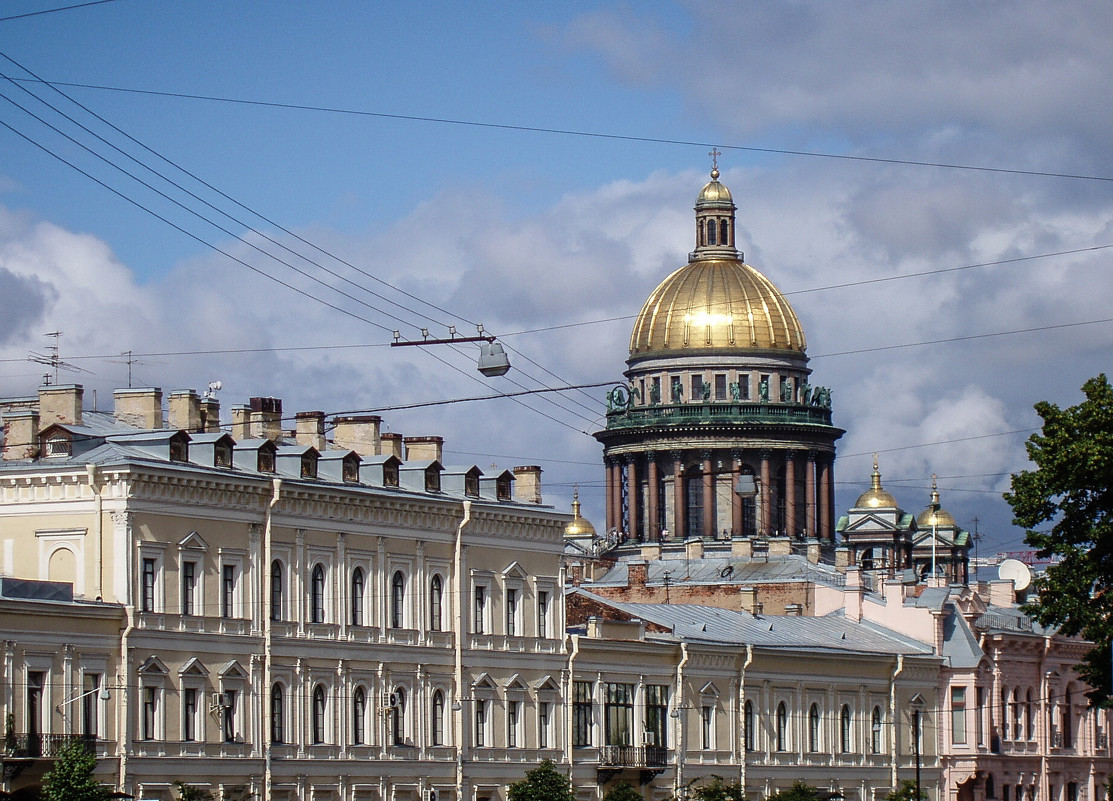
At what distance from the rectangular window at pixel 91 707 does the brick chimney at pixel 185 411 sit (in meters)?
8.38

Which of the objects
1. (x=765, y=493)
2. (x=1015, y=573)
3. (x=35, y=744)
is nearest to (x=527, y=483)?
(x=35, y=744)

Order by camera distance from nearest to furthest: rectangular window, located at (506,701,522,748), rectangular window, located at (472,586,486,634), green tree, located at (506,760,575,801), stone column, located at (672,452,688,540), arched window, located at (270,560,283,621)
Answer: arched window, located at (270,560,283,621)
green tree, located at (506,760,575,801)
rectangular window, located at (472,586,486,634)
rectangular window, located at (506,701,522,748)
stone column, located at (672,452,688,540)

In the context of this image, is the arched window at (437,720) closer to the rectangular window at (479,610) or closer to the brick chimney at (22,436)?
the rectangular window at (479,610)

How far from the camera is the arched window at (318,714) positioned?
54.7m

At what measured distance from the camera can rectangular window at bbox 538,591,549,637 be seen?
61875 millimetres

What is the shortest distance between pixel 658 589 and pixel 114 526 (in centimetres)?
3837

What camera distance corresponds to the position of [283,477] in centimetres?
5475

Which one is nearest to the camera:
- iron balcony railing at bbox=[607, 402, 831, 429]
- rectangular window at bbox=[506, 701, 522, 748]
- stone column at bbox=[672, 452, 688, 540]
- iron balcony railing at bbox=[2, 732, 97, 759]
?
iron balcony railing at bbox=[2, 732, 97, 759]

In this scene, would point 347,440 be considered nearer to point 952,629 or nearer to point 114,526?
point 114,526

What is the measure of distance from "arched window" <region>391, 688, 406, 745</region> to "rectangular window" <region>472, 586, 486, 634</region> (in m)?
2.92

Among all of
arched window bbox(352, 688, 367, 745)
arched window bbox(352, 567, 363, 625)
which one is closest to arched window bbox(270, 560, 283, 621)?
arched window bbox(352, 567, 363, 625)

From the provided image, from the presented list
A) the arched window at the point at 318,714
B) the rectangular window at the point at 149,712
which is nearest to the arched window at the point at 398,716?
the arched window at the point at 318,714

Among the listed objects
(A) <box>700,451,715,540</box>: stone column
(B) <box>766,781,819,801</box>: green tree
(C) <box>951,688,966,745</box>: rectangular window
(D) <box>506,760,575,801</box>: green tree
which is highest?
(A) <box>700,451,715,540</box>: stone column

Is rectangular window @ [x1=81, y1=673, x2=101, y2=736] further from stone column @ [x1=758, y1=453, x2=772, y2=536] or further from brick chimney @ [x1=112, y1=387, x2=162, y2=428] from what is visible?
stone column @ [x1=758, y1=453, x2=772, y2=536]
